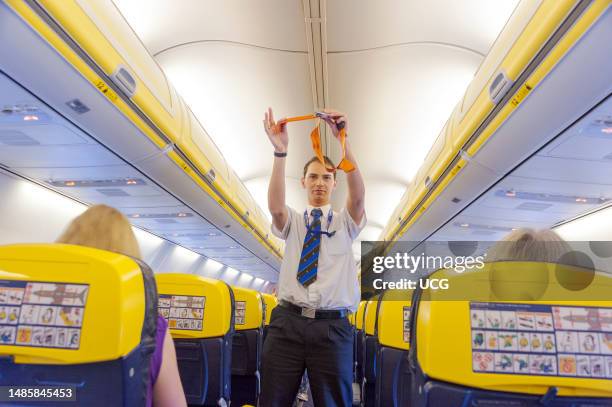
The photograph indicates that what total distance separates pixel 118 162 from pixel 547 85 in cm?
419

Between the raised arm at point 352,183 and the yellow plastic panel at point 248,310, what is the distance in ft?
6.58

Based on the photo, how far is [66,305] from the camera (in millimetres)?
1217

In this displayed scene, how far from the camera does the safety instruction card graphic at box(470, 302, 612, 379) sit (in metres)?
1.25

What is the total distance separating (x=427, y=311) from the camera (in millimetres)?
1318

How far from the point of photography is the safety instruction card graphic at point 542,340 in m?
1.25

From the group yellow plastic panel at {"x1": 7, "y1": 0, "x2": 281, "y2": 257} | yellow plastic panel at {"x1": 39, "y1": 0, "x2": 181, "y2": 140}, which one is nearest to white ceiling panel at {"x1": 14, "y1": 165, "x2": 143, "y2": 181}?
yellow plastic panel at {"x1": 7, "y1": 0, "x2": 281, "y2": 257}

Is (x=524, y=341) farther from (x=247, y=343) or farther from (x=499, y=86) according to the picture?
(x=247, y=343)

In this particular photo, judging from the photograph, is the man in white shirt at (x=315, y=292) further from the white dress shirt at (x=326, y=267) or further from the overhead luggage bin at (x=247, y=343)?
the overhead luggage bin at (x=247, y=343)

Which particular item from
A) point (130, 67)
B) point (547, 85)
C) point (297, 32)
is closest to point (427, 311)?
point (547, 85)

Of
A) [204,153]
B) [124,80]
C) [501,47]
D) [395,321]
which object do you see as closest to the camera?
[395,321]

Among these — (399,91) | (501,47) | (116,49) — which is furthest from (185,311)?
(399,91)

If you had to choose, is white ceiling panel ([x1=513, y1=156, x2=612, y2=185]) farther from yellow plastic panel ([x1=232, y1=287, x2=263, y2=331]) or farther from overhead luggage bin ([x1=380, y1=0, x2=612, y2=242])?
yellow plastic panel ([x1=232, y1=287, x2=263, y2=331])

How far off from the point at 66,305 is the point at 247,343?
332 cm

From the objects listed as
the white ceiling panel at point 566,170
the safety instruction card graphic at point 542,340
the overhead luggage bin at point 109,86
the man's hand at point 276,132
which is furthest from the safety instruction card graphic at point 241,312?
the safety instruction card graphic at point 542,340
